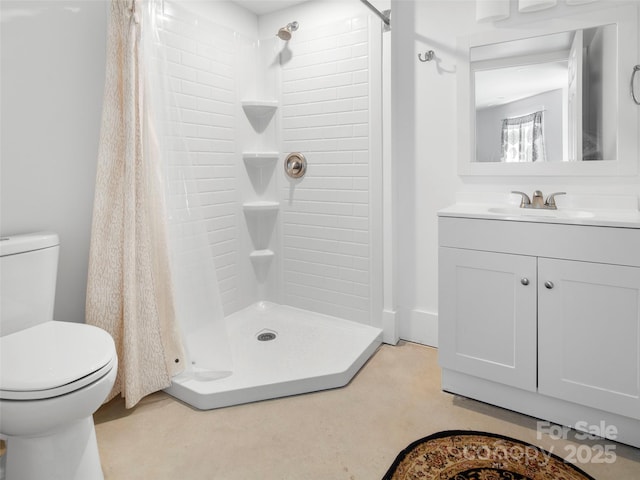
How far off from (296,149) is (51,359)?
79.2 inches

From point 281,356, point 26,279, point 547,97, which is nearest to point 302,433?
point 281,356

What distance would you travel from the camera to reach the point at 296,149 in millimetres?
3053

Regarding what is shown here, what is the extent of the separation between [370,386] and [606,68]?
193 centimetres

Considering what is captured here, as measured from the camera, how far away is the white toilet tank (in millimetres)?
1729

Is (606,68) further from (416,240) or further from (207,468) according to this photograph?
(207,468)

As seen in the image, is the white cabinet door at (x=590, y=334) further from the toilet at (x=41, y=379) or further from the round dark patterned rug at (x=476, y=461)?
the toilet at (x=41, y=379)

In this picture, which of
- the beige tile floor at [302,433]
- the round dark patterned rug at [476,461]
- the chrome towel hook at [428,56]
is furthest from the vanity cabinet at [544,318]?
the chrome towel hook at [428,56]

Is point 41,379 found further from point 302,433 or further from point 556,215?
point 556,215

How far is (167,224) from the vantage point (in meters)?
2.09

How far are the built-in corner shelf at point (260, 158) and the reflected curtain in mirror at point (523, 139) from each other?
1.52 metres

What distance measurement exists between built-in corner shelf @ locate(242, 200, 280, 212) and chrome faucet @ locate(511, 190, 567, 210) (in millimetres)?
1614

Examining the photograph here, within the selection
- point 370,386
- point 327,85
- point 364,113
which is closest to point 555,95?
point 364,113

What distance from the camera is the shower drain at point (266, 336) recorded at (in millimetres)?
2709

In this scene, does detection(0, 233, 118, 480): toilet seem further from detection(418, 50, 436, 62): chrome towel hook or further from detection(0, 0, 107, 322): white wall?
detection(418, 50, 436, 62): chrome towel hook
